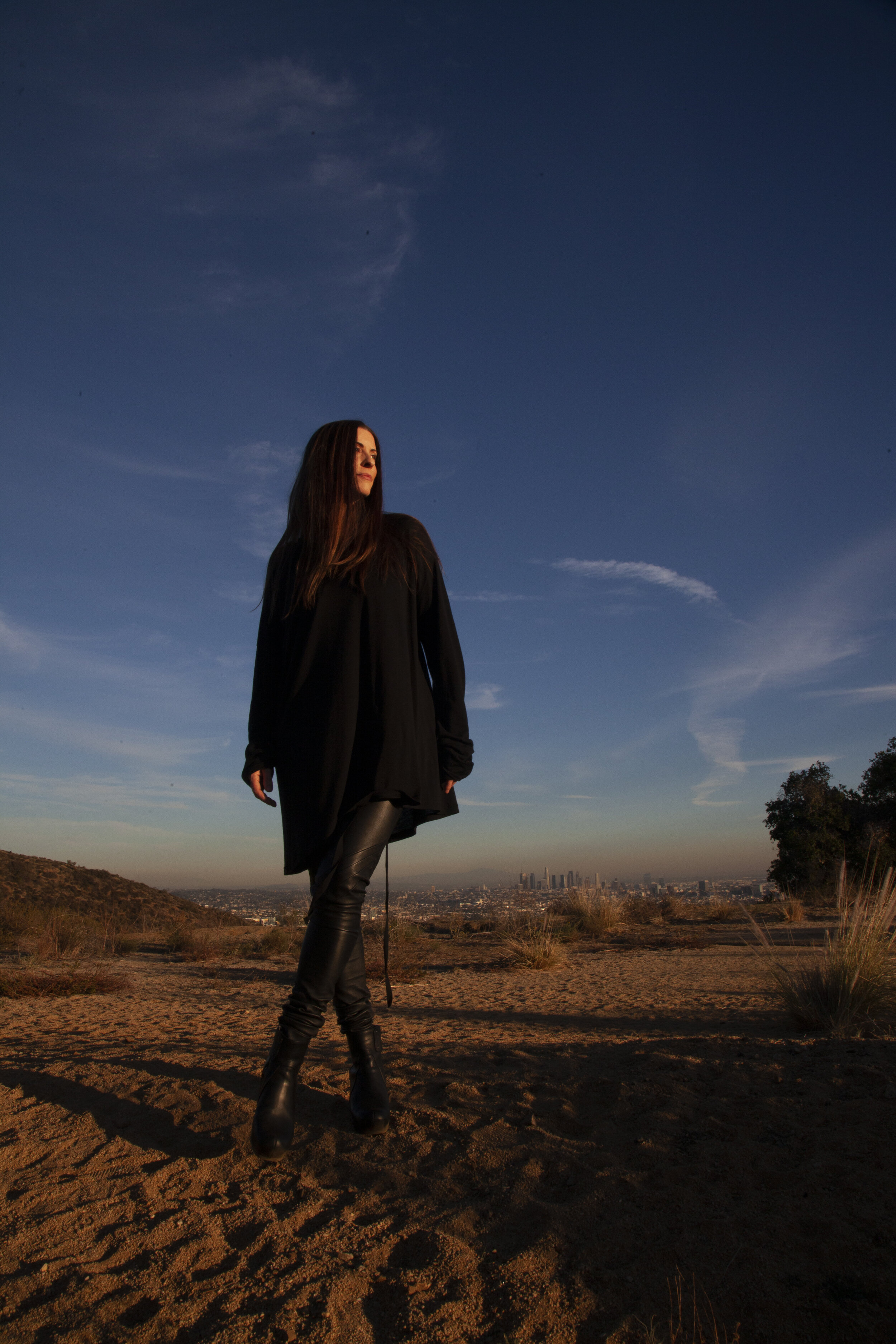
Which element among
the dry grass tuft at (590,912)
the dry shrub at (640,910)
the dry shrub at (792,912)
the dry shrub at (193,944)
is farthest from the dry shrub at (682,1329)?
the dry shrub at (640,910)

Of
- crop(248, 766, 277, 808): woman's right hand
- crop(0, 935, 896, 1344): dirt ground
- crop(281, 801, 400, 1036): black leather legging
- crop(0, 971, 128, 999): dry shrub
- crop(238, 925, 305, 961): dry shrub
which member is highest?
crop(248, 766, 277, 808): woman's right hand

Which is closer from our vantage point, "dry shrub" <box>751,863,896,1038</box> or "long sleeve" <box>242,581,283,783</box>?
"long sleeve" <box>242,581,283,783</box>

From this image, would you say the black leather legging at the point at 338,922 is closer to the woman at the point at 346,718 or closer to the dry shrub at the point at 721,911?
the woman at the point at 346,718

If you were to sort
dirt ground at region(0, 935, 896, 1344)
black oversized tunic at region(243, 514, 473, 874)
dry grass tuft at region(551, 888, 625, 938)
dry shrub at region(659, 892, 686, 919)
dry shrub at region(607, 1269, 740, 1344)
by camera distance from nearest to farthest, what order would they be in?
dry shrub at region(607, 1269, 740, 1344) < dirt ground at region(0, 935, 896, 1344) < black oversized tunic at region(243, 514, 473, 874) < dry grass tuft at region(551, 888, 625, 938) < dry shrub at region(659, 892, 686, 919)

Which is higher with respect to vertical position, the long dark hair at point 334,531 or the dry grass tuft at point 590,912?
the long dark hair at point 334,531

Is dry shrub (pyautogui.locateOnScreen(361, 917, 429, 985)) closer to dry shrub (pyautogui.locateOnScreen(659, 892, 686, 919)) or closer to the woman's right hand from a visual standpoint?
→ the woman's right hand

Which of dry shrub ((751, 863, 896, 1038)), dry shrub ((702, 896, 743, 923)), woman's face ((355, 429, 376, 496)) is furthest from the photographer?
dry shrub ((702, 896, 743, 923))

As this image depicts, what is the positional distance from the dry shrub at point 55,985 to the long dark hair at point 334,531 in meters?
5.50

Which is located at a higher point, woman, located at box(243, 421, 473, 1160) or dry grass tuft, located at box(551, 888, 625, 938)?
woman, located at box(243, 421, 473, 1160)

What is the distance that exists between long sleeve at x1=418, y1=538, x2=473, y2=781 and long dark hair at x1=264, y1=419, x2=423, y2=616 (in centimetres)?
12

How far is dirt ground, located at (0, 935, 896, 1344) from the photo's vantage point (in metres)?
1.34

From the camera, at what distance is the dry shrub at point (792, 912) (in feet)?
40.9

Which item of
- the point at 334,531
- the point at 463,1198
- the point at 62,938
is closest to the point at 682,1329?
the point at 463,1198

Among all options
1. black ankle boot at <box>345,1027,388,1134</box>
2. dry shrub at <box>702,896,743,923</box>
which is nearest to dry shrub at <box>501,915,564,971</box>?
black ankle boot at <box>345,1027,388,1134</box>
